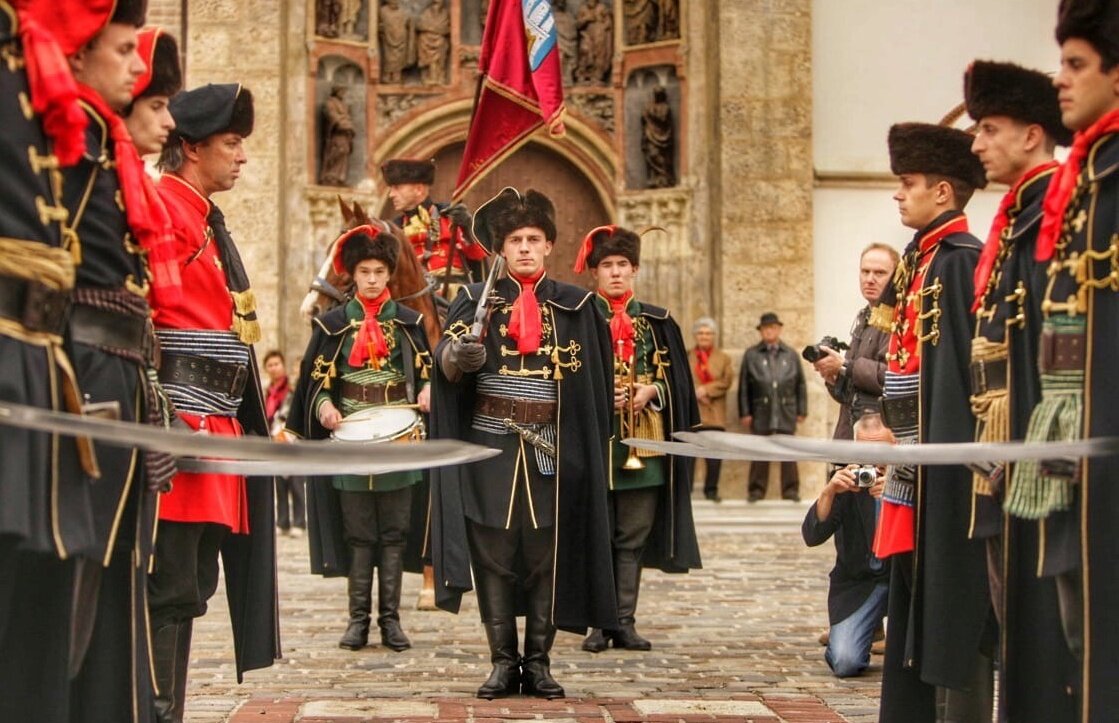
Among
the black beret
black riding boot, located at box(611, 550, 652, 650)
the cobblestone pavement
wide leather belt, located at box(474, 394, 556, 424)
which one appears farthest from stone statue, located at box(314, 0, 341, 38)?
the black beret

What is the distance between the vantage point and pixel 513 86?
9430 millimetres

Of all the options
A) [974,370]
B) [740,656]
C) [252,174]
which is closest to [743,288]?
[252,174]

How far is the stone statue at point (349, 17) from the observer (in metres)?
21.2

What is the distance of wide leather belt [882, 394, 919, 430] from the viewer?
5.96m

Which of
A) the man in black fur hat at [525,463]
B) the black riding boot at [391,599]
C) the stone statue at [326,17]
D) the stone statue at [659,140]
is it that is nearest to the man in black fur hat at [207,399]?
the man in black fur hat at [525,463]

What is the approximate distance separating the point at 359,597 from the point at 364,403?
1.08 m

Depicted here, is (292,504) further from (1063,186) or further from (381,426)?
(1063,186)

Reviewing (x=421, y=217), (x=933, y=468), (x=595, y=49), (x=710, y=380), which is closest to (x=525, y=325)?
(x=933, y=468)

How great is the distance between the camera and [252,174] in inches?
788

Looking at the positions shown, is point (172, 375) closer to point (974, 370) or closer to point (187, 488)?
point (187, 488)

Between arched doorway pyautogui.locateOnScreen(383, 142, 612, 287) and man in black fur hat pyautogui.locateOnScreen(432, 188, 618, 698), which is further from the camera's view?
arched doorway pyautogui.locateOnScreen(383, 142, 612, 287)

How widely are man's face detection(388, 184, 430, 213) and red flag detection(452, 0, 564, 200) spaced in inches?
110

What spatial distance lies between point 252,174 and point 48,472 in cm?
1623

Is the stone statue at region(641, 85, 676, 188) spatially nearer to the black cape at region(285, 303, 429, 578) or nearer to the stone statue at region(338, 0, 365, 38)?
the stone statue at region(338, 0, 365, 38)
